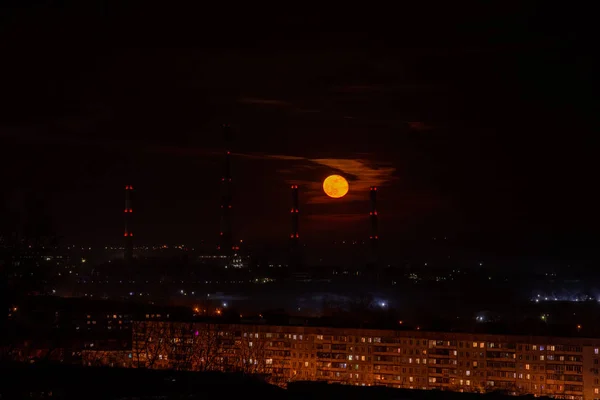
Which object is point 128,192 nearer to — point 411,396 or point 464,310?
point 464,310

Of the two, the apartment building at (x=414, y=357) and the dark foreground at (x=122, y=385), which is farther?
the apartment building at (x=414, y=357)

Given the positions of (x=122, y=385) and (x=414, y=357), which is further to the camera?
(x=414, y=357)

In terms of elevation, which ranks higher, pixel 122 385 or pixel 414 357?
pixel 414 357

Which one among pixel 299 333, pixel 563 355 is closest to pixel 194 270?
pixel 299 333
